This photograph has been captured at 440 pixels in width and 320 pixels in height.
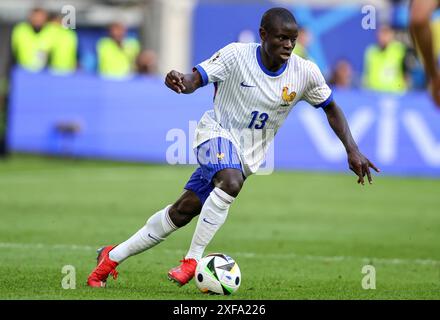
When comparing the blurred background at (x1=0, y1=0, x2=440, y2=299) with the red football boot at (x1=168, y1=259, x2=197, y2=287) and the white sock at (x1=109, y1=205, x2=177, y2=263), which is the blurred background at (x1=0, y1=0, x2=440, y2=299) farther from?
the white sock at (x1=109, y1=205, x2=177, y2=263)

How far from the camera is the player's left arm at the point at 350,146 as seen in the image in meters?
8.55

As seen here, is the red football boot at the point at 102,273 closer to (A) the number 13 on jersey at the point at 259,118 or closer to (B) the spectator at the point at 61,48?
(A) the number 13 on jersey at the point at 259,118

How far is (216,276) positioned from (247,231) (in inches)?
203

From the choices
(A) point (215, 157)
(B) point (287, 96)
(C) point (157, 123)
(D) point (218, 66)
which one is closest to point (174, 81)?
(D) point (218, 66)

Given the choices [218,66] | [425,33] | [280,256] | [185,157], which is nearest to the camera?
[425,33]

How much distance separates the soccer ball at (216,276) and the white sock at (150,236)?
1.55 ft

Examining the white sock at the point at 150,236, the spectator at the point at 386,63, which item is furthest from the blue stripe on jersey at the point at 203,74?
the spectator at the point at 386,63

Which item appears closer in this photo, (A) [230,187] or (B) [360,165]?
(A) [230,187]

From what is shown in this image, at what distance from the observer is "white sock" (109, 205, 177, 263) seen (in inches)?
337

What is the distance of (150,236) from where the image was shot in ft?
28.2

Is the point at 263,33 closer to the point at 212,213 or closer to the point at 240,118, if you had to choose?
the point at 240,118

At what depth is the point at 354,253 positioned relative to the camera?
11.6 meters
